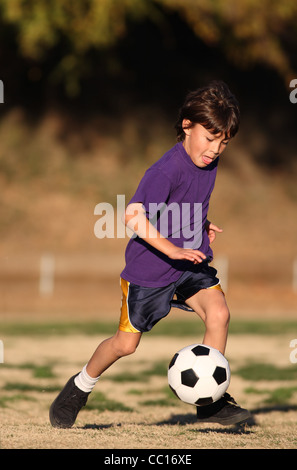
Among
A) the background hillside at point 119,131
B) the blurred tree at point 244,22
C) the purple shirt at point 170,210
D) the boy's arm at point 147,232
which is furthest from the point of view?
the background hillside at point 119,131

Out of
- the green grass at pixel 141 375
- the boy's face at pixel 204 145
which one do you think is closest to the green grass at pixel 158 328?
the green grass at pixel 141 375

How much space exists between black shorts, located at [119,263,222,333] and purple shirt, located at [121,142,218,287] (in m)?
0.05

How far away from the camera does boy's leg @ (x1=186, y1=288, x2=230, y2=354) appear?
4.92 metres

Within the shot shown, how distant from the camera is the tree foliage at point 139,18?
2177cm

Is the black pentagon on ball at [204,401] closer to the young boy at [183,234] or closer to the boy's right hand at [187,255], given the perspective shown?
the young boy at [183,234]

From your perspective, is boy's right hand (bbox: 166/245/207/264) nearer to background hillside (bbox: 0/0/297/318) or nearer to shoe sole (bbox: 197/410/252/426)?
shoe sole (bbox: 197/410/252/426)

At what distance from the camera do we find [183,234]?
499cm

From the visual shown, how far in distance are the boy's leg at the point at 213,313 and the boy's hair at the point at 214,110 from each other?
1.08 metres

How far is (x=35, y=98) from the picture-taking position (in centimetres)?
2959

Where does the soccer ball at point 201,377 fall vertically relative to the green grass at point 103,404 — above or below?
above

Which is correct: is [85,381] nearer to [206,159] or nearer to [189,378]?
[189,378]

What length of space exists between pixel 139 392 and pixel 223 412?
289cm

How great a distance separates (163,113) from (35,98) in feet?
17.1

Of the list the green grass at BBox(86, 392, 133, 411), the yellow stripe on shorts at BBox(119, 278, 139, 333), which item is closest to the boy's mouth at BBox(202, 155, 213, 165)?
the yellow stripe on shorts at BBox(119, 278, 139, 333)
